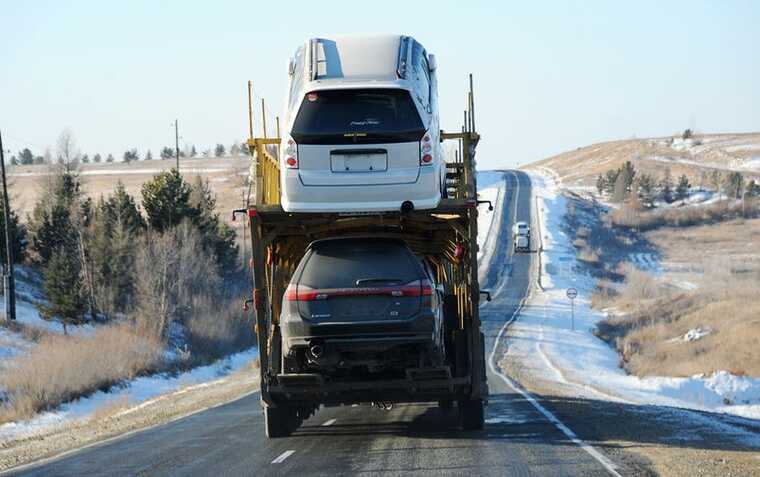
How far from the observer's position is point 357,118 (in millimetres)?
13047

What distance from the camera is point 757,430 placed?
17.0 metres

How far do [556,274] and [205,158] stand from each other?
119 metres

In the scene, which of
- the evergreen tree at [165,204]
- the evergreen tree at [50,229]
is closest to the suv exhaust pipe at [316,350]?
the evergreen tree at [50,229]

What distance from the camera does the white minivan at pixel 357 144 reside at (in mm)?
12969

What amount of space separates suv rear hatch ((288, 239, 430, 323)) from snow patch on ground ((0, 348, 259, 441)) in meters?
18.1

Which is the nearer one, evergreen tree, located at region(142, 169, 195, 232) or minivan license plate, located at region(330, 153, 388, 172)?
minivan license plate, located at region(330, 153, 388, 172)

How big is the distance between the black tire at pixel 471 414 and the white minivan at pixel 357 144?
3503 millimetres

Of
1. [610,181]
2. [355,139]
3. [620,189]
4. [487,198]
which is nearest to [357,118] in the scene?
[355,139]

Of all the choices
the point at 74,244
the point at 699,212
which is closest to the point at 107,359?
the point at 74,244

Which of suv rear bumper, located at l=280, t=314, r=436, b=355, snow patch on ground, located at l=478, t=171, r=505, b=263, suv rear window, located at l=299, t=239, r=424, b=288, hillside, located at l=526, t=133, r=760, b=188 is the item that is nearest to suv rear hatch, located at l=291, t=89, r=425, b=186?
suv rear window, located at l=299, t=239, r=424, b=288

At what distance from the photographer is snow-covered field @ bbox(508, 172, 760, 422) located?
36.4 m

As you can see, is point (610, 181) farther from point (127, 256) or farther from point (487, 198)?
point (127, 256)

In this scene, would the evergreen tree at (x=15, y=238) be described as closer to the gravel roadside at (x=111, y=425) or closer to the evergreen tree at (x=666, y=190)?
the gravel roadside at (x=111, y=425)

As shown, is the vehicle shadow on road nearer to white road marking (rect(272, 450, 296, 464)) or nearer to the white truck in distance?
white road marking (rect(272, 450, 296, 464))
